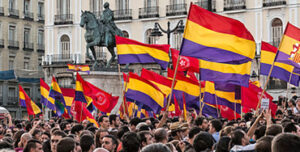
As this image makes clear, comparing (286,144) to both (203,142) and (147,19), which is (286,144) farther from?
(147,19)

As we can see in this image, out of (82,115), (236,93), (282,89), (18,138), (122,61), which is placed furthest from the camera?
(282,89)

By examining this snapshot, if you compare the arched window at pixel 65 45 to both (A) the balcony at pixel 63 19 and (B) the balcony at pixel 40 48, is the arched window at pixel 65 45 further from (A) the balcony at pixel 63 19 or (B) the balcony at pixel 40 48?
(B) the balcony at pixel 40 48

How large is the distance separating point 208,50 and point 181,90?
471cm

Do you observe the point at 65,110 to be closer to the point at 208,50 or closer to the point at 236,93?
the point at 236,93

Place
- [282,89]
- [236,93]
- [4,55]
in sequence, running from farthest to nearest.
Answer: [4,55], [282,89], [236,93]

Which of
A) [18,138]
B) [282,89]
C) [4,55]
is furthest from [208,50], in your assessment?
[4,55]

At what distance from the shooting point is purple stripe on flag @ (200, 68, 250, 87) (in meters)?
11.4

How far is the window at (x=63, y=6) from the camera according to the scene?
51.4m

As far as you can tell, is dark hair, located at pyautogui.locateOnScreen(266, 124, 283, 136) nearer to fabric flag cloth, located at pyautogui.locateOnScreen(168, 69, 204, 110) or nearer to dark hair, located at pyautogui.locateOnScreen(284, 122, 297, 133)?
dark hair, located at pyautogui.locateOnScreen(284, 122, 297, 133)

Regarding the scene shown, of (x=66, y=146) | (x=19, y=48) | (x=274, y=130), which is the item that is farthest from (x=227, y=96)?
(x=19, y=48)

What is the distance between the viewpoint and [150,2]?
159ft

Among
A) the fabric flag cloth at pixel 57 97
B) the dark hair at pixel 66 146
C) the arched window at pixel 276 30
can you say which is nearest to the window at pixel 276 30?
the arched window at pixel 276 30

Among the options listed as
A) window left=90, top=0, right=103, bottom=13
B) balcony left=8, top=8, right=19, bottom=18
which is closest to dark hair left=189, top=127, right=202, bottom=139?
window left=90, top=0, right=103, bottom=13

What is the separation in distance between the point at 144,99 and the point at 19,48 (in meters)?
43.3
